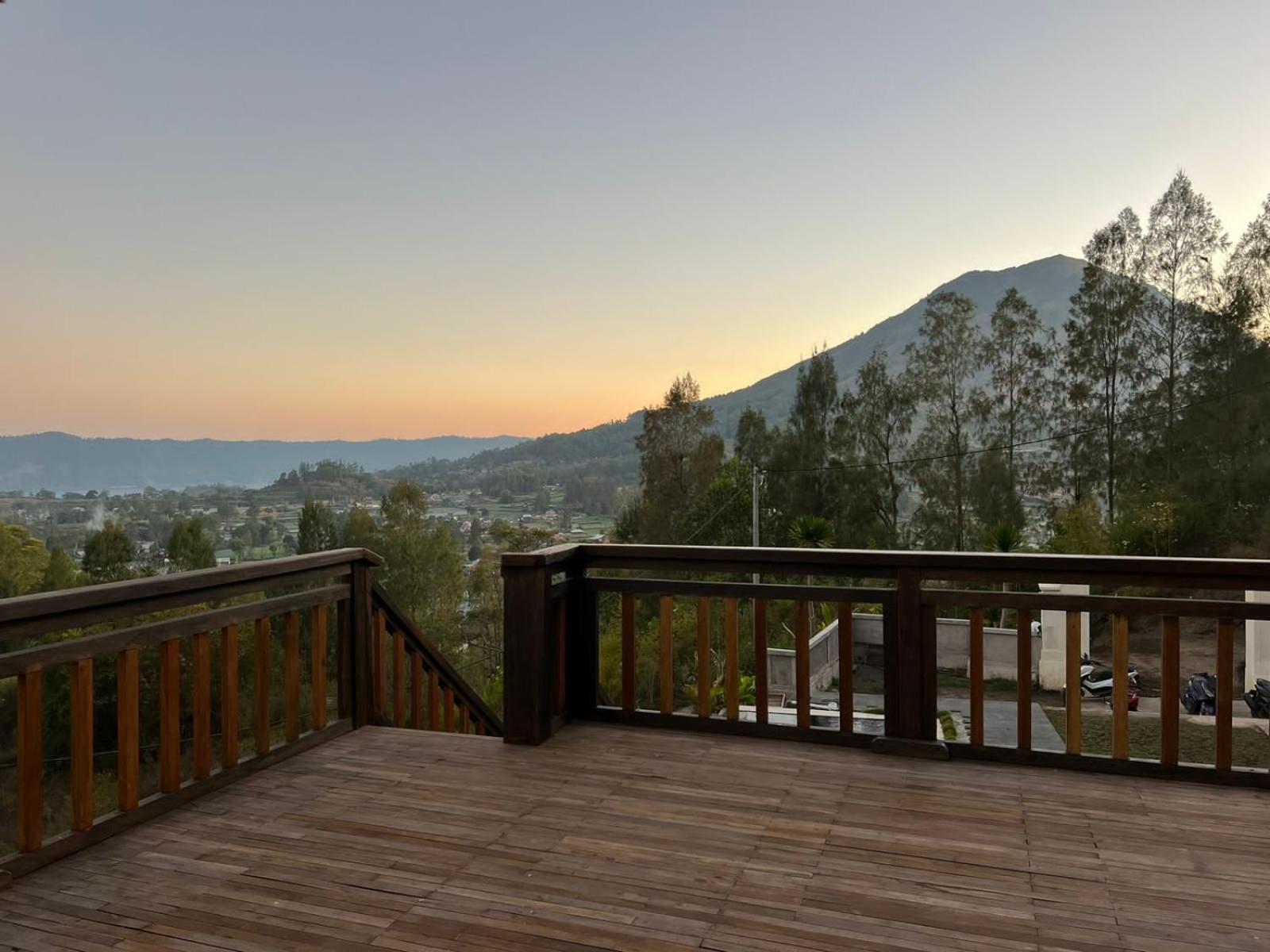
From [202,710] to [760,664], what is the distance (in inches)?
83.7

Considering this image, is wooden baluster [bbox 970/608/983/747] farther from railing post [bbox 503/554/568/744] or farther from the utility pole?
the utility pole

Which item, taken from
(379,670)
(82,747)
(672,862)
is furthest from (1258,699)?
(82,747)

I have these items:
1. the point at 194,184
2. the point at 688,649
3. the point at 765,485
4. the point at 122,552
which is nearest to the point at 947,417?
the point at 765,485

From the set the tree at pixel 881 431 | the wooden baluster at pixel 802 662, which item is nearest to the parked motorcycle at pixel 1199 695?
the wooden baluster at pixel 802 662

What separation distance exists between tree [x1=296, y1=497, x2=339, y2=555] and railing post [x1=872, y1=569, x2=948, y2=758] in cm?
2580

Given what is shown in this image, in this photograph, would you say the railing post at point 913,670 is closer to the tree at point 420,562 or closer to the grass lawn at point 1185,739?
the grass lawn at point 1185,739

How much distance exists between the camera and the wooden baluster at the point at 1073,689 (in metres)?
3.01

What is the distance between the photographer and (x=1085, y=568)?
302cm

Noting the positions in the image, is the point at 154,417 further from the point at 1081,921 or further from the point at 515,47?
the point at 1081,921

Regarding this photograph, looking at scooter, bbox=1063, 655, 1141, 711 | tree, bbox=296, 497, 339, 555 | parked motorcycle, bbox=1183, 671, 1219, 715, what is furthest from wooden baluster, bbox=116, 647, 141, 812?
tree, bbox=296, 497, 339, 555

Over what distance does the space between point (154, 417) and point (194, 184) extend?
9.25 metres

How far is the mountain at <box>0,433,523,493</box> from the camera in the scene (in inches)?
854

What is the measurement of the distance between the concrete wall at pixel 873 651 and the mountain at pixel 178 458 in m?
13.1

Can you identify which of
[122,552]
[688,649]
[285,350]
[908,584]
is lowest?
[688,649]
